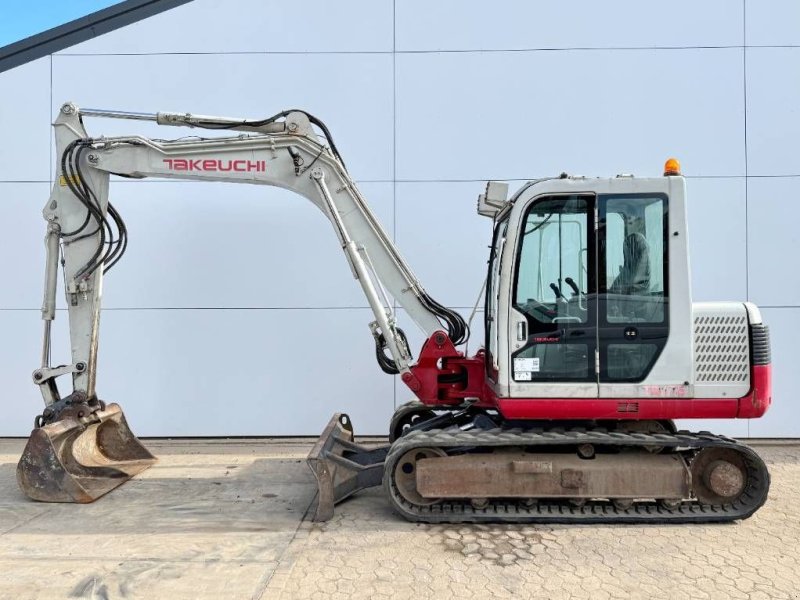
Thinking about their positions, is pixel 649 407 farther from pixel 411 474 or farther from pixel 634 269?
Result: pixel 411 474

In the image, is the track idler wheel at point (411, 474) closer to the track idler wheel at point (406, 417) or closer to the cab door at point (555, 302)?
the cab door at point (555, 302)

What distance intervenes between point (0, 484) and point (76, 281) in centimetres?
227

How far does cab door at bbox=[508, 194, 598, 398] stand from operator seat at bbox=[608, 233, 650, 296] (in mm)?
223

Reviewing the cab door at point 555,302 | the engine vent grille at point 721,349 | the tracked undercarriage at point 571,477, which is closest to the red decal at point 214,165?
the cab door at point 555,302

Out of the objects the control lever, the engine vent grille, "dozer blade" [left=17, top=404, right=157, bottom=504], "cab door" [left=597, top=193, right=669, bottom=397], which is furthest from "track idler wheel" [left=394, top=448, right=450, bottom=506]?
"dozer blade" [left=17, top=404, right=157, bottom=504]

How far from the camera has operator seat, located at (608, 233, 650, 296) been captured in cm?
461

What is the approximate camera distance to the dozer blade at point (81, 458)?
17.1ft

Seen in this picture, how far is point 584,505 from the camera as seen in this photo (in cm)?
467

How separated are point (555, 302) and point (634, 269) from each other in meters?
0.66

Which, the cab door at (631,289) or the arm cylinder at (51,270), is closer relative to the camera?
the cab door at (631,289)

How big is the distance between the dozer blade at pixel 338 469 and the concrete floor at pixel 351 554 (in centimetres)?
15

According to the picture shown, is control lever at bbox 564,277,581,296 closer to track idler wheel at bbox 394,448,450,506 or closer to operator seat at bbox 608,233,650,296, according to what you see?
operator seat at bbox 608,233,650,296

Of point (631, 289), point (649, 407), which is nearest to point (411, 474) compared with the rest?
point (649, 407)

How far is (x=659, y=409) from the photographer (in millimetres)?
4613
